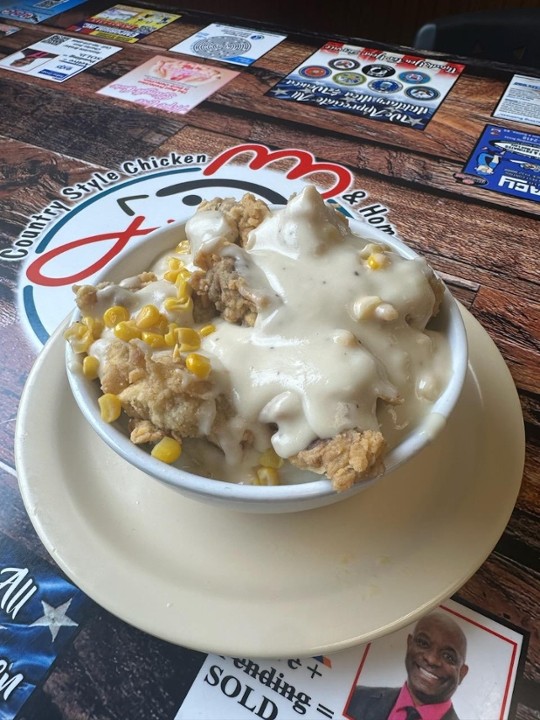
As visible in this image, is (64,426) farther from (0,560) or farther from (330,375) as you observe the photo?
(330,375)

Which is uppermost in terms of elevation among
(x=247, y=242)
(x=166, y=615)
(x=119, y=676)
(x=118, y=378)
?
(x=247, y=242)

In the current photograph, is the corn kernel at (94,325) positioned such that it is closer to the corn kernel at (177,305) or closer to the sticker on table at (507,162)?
the corn kernel at (177,305)

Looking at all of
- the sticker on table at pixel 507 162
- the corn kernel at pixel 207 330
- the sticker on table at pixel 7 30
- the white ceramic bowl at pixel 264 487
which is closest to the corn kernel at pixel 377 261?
the white ceramic bowl at pixel 264 487

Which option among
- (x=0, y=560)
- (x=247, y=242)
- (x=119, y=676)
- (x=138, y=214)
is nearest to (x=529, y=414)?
(x=247, y=242)

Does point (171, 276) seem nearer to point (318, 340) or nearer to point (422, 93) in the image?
point (318, 340)

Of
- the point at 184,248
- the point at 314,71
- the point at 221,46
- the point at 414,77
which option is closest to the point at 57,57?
the point at 221,46

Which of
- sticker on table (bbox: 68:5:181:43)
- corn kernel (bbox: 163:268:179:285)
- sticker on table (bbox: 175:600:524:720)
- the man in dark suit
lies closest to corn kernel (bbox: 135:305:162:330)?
corn kernel (bbox: 163:268:179:285)
